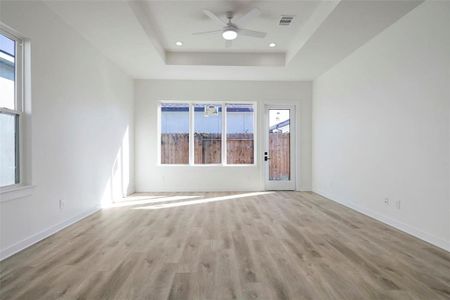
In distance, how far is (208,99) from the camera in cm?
691

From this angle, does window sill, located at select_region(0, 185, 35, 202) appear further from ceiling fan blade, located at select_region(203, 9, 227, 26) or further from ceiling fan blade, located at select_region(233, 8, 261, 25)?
ceiling fan blade, located at select_region(233, 8, 261, 25)

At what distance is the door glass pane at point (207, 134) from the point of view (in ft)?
23.2

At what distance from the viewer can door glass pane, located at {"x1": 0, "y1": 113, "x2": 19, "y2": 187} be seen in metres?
2.74

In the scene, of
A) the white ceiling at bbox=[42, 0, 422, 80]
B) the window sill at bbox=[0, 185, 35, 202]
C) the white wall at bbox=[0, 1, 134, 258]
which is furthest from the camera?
the white ceiling at bbox=[42, 0, 422, 80]

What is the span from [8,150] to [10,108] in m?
0.45

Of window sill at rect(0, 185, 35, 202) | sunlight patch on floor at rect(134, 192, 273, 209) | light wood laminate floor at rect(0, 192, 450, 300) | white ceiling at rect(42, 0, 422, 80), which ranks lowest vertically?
light wood laminate floor at rect(0, 192, 450, 300)

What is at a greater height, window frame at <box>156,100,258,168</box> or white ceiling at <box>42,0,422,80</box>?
white ceiling at <box>42,0,422,80</box>

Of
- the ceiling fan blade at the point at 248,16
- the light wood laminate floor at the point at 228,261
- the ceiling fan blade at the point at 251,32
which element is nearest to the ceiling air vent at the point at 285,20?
the ceiling fan blade at the point at 251,32

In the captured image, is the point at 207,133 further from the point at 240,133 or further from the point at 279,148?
the point at 279,148

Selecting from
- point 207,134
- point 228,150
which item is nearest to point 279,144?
point 228,150

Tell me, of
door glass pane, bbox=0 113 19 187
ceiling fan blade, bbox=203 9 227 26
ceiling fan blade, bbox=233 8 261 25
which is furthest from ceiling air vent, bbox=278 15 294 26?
door glass pane, bbox=0 113 19 187

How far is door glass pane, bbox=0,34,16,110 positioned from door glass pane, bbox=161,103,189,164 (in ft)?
13.6

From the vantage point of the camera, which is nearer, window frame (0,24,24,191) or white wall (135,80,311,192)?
window frame (0,24,24,191)

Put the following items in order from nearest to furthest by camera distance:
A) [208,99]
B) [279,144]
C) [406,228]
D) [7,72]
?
1. [7,72]
2. [406,228]
3. [208,99]
4. [279,144]
